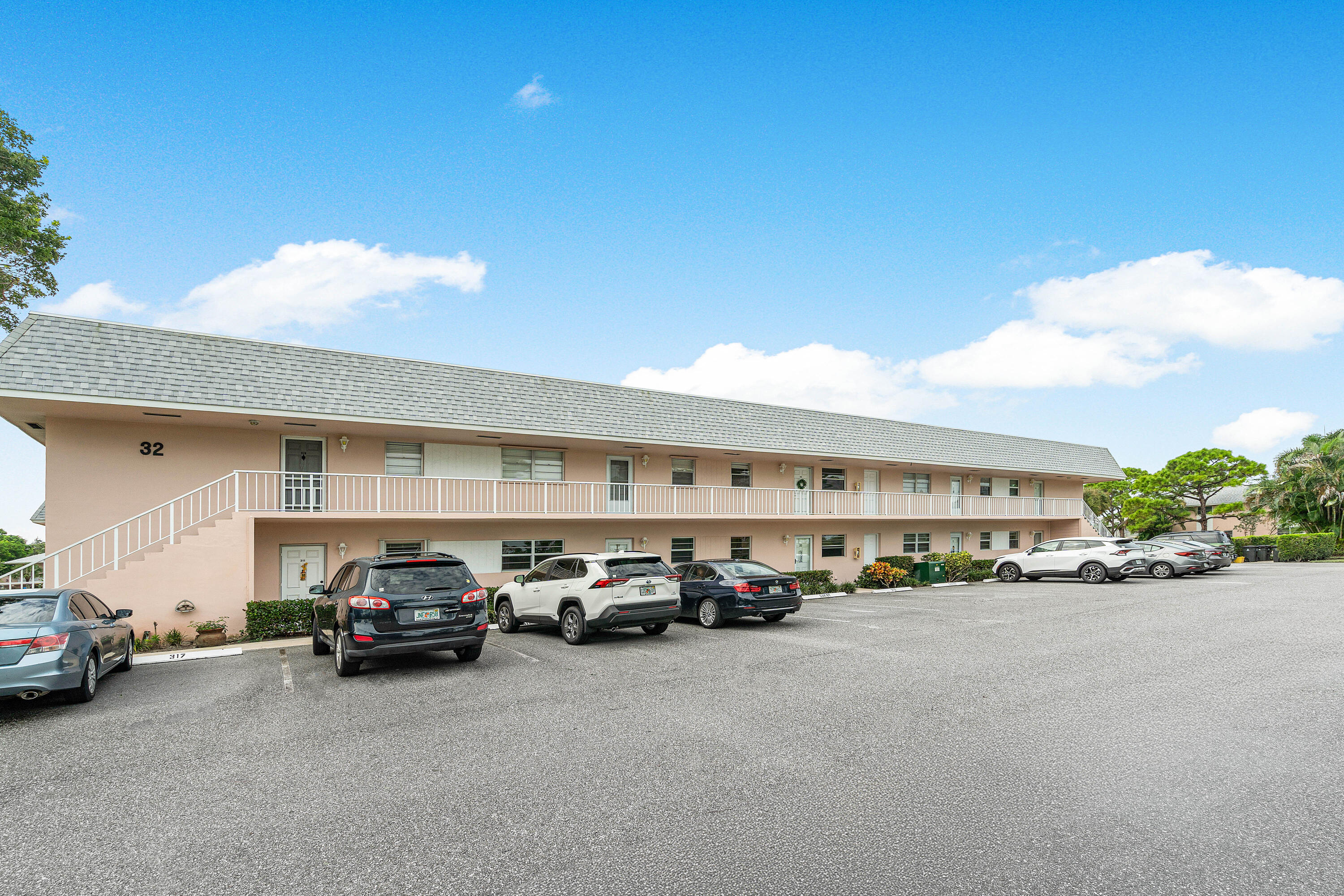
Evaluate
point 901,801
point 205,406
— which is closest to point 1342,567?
point 901,801

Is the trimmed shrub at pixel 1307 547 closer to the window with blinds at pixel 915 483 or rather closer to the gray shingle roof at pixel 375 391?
the window with blinds at pixel 915 483

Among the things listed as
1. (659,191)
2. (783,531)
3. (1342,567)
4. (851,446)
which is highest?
(659,191)

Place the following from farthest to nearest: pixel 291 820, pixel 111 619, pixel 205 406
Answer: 1. pixel 205 406
2. pixel 111 619
3. pixel 291 820

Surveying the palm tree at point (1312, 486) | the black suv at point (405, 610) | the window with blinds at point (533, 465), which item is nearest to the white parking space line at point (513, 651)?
the black suv at point (405, 610)

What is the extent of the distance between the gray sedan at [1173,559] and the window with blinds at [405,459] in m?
24.1

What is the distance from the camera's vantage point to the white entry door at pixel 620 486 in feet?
67.1

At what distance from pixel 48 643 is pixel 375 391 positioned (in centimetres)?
905

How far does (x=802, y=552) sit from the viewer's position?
82.7 feet

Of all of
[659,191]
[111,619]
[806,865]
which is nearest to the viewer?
[806,865]

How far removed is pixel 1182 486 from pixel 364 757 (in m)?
51.6

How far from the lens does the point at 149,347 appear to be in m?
14.0

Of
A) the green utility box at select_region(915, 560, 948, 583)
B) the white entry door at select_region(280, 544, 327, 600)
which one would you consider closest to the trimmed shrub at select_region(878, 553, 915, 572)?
the green utility box at select_region(915, 560, 948, 583)

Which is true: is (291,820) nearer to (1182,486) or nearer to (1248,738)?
(1248,738)

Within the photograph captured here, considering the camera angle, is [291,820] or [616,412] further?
[616,412]
